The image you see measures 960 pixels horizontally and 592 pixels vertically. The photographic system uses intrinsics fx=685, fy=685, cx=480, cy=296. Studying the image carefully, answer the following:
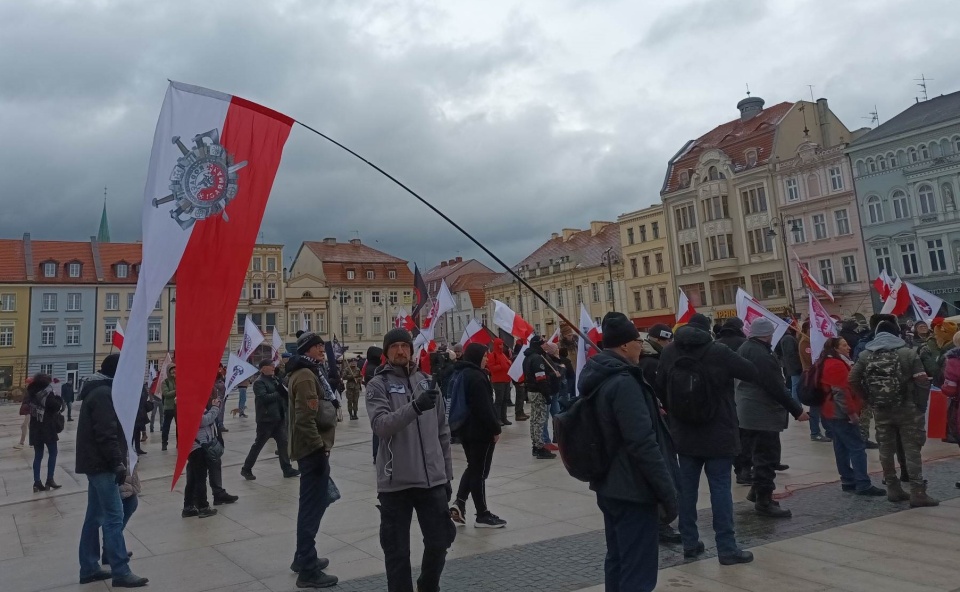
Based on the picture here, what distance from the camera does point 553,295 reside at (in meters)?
69.6

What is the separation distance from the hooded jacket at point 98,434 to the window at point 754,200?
51.0 meters

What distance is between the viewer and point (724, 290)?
52.9 m

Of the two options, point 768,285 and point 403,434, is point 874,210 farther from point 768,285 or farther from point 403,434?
point 403,434

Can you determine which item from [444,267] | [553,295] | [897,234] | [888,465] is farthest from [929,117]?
[444,267]

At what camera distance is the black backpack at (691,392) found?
5566mm

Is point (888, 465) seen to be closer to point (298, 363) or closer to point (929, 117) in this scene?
point (298, 363)

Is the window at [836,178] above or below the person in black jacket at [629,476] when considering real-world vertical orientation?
above

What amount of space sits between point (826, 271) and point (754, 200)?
7.43 meters

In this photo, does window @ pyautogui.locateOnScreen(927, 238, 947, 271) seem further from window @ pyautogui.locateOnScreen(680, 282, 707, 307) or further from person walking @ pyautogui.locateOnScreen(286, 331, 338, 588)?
person walking @ pyautogui.locateOnScreen(286, 331, 338, 588)

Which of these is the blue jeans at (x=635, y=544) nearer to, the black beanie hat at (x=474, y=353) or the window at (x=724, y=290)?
the black beanie hat at (x=474, y=353)

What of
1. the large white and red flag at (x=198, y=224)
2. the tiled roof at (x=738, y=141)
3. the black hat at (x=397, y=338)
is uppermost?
the tiled roof at (x=738, y=141)

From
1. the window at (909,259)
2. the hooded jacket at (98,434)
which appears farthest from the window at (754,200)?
the hooded jacket at (98,434)

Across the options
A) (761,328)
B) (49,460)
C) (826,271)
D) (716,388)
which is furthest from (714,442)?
(826,271)

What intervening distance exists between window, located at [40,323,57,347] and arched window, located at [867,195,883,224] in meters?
68.1
